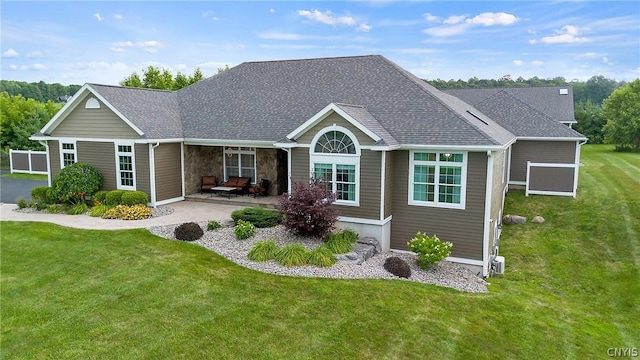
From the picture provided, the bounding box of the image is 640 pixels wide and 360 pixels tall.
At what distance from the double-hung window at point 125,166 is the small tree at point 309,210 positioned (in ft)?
25.4

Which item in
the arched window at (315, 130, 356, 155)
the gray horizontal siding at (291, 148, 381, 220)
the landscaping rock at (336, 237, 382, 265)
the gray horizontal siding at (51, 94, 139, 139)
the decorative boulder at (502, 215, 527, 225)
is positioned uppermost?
the gray horizontal siding at (51, 94, 139, 139)

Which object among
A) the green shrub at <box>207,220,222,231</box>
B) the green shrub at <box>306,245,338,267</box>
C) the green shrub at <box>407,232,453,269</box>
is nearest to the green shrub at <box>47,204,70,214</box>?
the green shrub at <box>207,220,222,231</box>

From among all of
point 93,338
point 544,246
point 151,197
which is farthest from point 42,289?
point 544,246

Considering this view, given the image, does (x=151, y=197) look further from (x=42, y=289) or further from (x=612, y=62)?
(x=612, y=62)

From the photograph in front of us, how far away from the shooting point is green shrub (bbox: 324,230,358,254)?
39.7ft

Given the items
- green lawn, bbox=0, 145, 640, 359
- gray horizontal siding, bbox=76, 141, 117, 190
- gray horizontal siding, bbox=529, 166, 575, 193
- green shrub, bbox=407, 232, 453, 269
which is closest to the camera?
green lawn, bbox=0, 145, 640, 359

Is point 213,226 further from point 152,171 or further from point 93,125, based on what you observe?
point 93,125

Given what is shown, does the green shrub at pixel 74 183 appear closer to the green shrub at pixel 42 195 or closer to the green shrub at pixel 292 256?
the green shrub at pixel 42 195

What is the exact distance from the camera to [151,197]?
1678 centimetres

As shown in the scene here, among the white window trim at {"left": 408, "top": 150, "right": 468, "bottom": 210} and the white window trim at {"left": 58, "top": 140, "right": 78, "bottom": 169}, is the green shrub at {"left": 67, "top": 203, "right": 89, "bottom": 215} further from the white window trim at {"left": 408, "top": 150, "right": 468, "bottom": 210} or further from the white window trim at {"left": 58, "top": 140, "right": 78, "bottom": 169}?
the white window trim at {"left": 408, "top": 150, "right": 468, "bottom": 210}

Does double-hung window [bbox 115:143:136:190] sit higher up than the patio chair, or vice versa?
double-hung window [bbox 115:143:136:190]

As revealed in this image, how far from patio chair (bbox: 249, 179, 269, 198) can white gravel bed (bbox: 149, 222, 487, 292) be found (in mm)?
4204

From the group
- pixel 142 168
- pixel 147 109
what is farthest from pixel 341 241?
pixel 147 109

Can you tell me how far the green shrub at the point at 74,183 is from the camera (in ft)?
55.5
